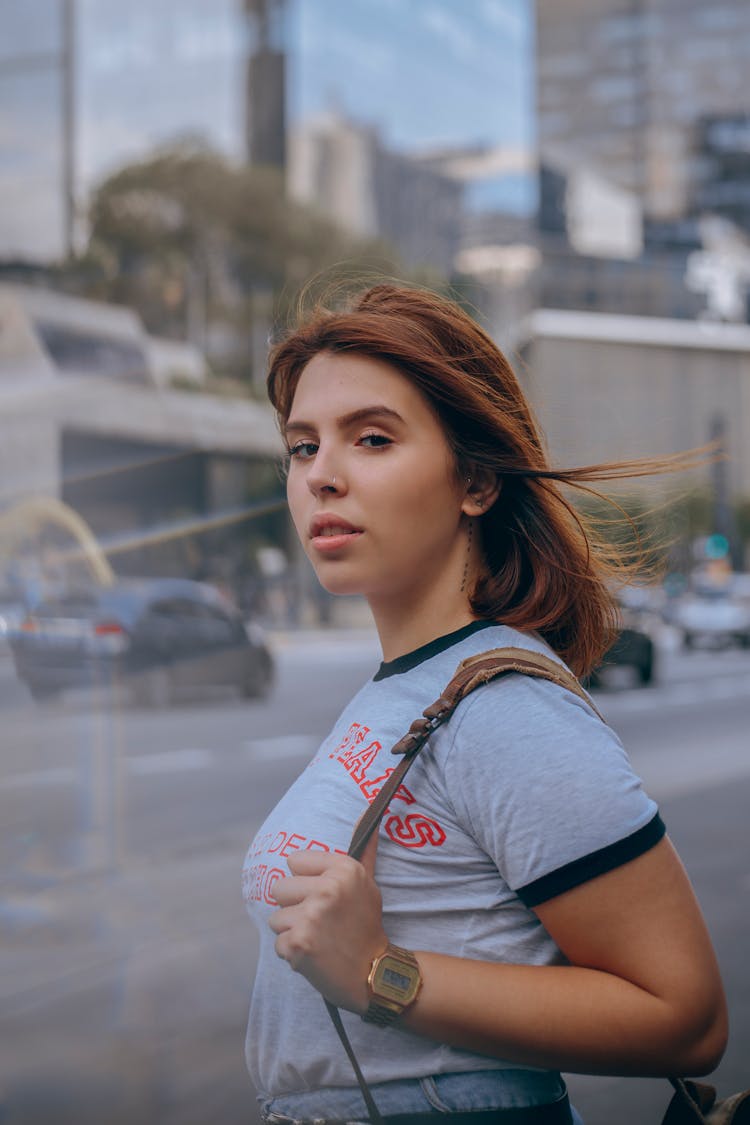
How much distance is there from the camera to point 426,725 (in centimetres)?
104

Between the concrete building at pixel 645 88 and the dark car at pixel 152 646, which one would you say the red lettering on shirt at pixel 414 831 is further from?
the concrete building at pixel 645 88

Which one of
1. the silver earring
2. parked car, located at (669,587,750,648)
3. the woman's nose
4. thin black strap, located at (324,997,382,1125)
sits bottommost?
parked car, located at (669,587,750,648)

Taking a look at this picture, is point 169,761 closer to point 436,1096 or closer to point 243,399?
point 436,1096

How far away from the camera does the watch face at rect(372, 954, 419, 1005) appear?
3.28ft

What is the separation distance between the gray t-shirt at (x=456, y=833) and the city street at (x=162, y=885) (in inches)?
94.2

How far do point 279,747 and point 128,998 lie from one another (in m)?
6.15

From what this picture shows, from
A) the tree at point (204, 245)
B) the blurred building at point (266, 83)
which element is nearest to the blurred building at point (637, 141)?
the blurred building at point (266, 83)

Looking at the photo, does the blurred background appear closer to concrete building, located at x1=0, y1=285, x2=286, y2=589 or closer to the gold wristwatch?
concrete building, located at x1=0, y1=285, x2=286, y2=589

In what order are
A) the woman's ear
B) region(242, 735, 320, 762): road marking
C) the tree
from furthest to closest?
the tree
region(242, 735, 320, 762): road marking
the woman's ear

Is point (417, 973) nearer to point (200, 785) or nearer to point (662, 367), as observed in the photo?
point (200, 785)

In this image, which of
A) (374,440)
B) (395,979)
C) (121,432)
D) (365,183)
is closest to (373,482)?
(374,440)

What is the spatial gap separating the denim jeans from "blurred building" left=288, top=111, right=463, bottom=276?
3186 cm

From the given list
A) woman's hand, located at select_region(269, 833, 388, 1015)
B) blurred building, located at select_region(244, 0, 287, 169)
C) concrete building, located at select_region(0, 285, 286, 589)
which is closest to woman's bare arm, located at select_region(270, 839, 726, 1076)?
woman's hand, located at select_region(269, 833, 388, 1015)

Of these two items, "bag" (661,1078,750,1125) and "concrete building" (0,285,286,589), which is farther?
"concrete building" (0,285,286,589)
